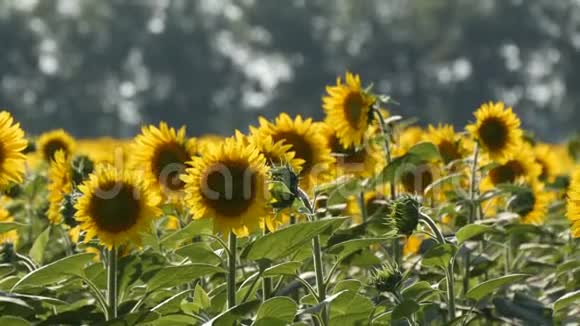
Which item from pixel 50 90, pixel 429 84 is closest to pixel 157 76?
pixel 50 90

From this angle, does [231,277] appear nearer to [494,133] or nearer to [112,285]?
[112,285]

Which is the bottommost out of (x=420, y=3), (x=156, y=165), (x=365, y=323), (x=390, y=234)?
(x=365, y=323)

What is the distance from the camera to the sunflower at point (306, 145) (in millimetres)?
3557

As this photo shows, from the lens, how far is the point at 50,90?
50.2 m

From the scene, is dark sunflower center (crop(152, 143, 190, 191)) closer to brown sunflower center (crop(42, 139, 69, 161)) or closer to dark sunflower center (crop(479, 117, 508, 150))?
dark sunflower center (crop(479, 117, 508, 150))

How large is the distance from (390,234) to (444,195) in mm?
1436

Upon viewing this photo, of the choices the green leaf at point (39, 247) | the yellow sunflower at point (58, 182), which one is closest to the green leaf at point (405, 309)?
the green leaf at point (39, 247)

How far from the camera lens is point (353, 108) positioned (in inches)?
154

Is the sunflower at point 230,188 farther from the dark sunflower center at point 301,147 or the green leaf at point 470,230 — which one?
the dark sunflower center at point 301,147

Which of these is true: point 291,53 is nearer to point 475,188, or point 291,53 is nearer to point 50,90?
point 50,90

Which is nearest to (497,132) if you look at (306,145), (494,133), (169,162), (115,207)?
(494,133)

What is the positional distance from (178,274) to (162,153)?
958 mm

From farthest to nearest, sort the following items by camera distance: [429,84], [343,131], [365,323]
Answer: [429,84] < [343,131] < [365,323]

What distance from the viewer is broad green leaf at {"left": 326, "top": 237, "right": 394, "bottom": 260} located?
2701mm
